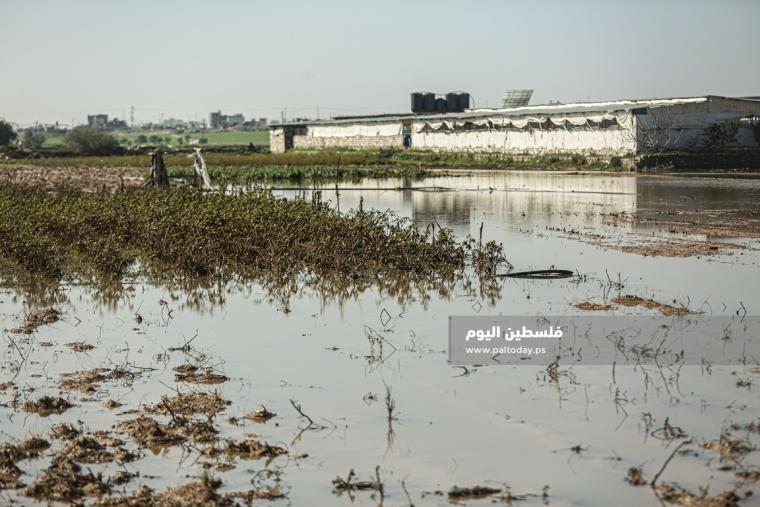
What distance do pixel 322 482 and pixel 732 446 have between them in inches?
106

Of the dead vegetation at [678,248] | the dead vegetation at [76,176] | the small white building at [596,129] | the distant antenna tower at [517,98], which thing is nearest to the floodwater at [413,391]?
the dead vegetation at [678,248]

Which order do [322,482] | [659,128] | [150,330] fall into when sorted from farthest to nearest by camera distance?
[659,128]
[150,330]
[322,482]

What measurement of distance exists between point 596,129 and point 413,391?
3390cm

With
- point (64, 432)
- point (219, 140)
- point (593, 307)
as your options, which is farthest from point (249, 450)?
point (219, 140)

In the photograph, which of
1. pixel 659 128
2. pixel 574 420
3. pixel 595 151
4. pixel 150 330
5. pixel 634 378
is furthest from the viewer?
pixel 595 151

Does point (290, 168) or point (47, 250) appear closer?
point (47, 250)

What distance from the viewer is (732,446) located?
6902mm

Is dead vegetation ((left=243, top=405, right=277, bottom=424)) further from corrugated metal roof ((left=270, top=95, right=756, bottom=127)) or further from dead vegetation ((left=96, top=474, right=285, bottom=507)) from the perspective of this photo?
corrugated metal roof ((left=270, top=95, right=756, bottom=127))

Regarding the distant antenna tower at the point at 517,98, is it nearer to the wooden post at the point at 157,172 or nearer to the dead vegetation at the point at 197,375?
the wooden post at the point at 157,172

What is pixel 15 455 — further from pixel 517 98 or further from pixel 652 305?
pixel 517 98

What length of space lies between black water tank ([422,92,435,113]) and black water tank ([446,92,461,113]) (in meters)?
1.11

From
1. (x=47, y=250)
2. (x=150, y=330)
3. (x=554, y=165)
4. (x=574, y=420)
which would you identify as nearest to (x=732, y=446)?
(x=574, y=420)

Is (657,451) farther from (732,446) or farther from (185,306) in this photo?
(185,306)

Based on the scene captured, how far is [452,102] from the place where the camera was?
69938 millimetres
